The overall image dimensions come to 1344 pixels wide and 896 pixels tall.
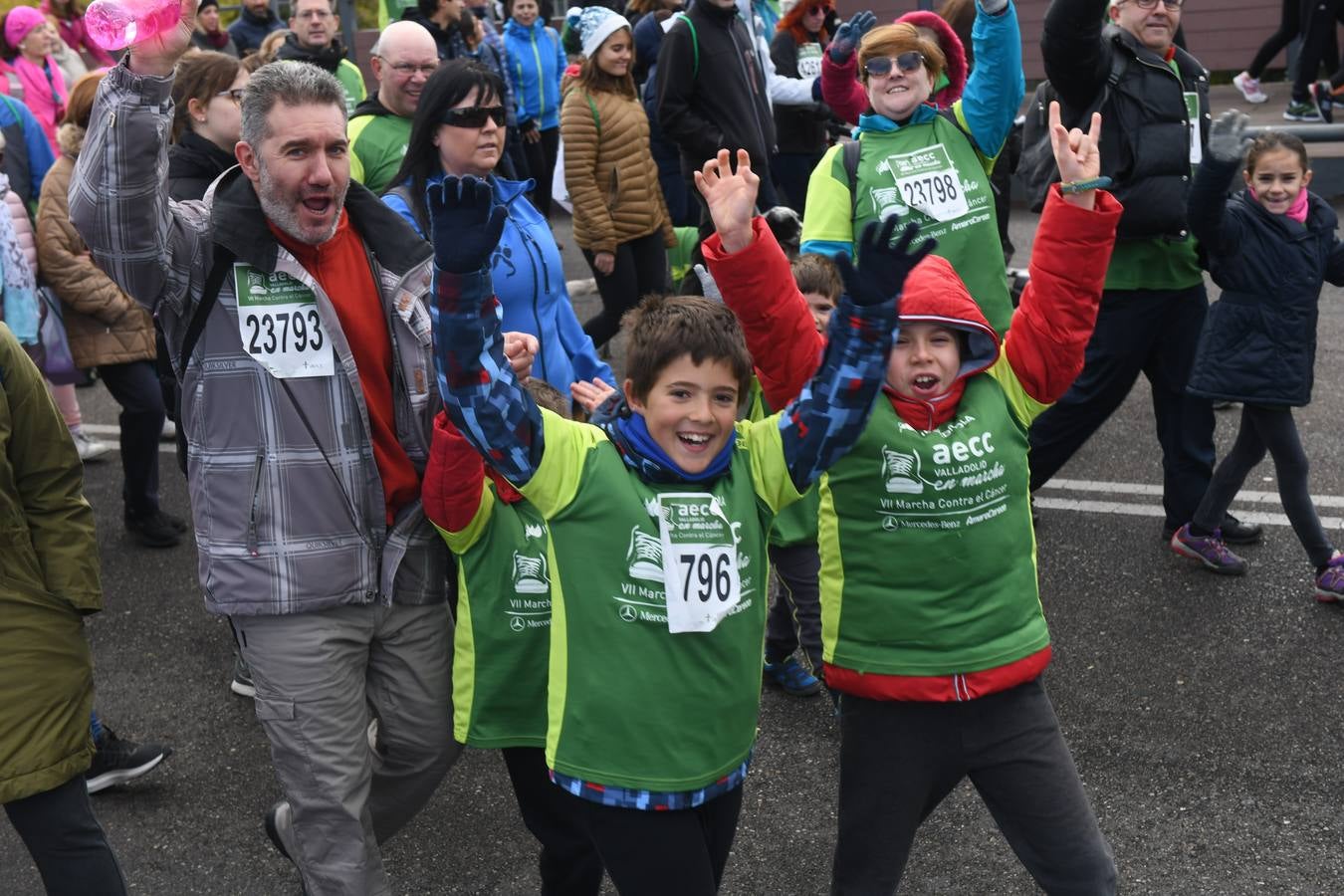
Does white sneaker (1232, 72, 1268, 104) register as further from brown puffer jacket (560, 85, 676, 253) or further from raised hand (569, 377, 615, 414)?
raised hand (569, 377, 615, 414)

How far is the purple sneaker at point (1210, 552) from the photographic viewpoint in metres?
5.38

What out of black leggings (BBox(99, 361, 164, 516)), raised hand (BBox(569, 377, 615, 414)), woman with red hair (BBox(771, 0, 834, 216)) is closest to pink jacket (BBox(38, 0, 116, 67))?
woman with red hair (BBox(771, 0, 834, 216))

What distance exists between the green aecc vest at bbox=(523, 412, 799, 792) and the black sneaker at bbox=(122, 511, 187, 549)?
13.2 feet

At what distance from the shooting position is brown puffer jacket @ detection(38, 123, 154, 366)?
623cm

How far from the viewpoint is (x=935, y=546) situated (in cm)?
306

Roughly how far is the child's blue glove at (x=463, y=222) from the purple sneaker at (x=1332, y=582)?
3.63 meters

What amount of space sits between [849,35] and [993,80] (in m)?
1.38

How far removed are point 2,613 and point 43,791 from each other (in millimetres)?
386

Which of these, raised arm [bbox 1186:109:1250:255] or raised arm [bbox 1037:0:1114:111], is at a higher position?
raised arm [bbox 1037:0:1114:111]

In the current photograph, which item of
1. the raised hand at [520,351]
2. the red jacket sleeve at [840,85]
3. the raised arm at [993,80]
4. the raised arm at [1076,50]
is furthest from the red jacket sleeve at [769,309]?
the red jacket sleeve at [840,85]

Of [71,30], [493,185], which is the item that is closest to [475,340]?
[493,185]

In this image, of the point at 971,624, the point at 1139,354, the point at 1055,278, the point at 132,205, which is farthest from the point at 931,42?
the point at 132,205

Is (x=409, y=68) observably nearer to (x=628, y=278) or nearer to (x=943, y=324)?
(x=628, y=278)

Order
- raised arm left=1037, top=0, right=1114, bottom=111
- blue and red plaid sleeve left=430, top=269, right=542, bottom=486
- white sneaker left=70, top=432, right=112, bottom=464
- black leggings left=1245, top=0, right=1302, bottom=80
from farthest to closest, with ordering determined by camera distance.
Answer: black leggings left=1245, top=0, right=1302, bottom=80, white sneaker left=70, top=432, right=112, bottom=464, raised arm left=1037, top=0, right=1114, bottom=111, blue and red plaid sleeve left=430, top=269, right=542, bottom=486
